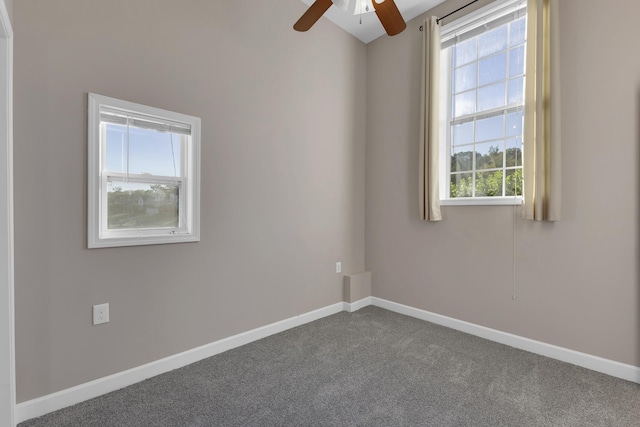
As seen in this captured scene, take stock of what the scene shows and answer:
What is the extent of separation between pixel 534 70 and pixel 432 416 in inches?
98.1

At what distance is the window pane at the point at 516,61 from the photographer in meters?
2.62

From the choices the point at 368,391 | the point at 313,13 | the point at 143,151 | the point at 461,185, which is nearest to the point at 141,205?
the point at 143,151

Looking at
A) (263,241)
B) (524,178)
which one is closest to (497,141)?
(524,178)

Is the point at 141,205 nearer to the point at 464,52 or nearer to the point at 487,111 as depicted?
the point at 487,111

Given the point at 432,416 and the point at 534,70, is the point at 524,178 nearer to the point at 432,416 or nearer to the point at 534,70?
the point at 534,70

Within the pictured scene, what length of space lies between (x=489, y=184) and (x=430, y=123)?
0.77 meters

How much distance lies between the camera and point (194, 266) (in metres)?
2.33

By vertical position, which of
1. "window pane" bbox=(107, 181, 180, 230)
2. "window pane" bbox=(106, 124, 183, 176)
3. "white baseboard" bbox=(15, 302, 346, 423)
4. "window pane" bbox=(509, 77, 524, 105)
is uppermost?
"window pane" bbox=(509, 77, 524, 105)

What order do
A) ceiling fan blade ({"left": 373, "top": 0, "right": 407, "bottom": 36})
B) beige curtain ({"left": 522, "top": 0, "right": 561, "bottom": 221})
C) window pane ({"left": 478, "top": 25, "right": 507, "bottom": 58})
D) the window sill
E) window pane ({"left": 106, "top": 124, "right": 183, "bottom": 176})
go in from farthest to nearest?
window pane ({"left": 478, "top": 25, "right": 507, "bottom": 58}) < the window sill < beige curtain ({"left": 522, "top": 0, "right": 561, "bottom": 221}) < window pane ({"left": 106, "top": 124, "right": 183, "bottom": 176}) < ceiling fan blade ({"left": 373, "top": 0, "right": 407, "bottom": 36})

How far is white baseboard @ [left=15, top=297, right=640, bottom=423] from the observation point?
5.81 ft

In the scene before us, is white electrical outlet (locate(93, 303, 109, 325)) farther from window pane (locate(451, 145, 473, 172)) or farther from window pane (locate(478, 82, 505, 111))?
window pane (locate(478, 82, 505, 111))

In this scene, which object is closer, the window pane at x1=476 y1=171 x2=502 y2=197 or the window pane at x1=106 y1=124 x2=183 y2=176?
the window pane at x1=106 y1=124 x2=183 y2=176

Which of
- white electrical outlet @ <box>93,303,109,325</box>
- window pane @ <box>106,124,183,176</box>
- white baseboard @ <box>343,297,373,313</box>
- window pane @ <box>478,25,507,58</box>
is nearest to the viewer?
white electrical outlet @ <box>93,303,109,325</box>

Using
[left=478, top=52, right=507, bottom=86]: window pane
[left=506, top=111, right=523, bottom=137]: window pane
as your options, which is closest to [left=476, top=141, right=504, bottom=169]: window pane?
[left=506, top=111, right=523, bottom=137]: window pane
